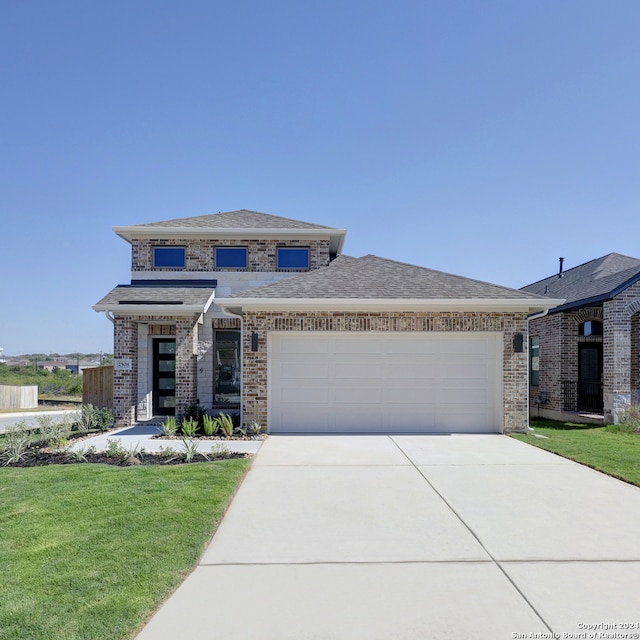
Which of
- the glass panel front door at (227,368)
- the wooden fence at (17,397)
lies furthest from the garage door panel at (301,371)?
the wooden fence at (17,397)

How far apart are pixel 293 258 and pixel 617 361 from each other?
→ 9696 millimetres

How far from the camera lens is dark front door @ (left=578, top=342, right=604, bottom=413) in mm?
14328

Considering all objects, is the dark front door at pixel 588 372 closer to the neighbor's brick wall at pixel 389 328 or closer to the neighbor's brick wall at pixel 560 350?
the neighbor's brick wall at pixel 560 350

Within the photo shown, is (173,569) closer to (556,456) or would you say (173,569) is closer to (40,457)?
(40,457)

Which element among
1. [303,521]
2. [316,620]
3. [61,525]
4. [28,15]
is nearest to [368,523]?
[303,521]

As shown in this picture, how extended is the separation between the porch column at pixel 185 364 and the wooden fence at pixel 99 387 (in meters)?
3.06

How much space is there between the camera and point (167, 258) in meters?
13.6

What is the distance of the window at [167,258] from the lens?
1362 centimetres

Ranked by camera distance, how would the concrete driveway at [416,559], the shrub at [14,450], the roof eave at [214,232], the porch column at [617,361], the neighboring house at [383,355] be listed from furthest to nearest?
the roof eave at [214,232], the porch column at [617,361], the neighboring house at [383,355], the shrub at [14,450], the concrete driveway at [416,559]

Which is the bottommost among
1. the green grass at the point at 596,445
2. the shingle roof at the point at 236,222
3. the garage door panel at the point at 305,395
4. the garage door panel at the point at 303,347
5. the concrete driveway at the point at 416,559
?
the green grass at the point at 596,445

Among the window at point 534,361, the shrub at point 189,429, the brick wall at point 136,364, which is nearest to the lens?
the shrub at point 189,429

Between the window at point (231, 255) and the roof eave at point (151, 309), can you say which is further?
the window at point (231, 255)

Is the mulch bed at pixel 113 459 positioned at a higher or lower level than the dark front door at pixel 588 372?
lower

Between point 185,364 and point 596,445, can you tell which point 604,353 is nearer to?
point 596,445
